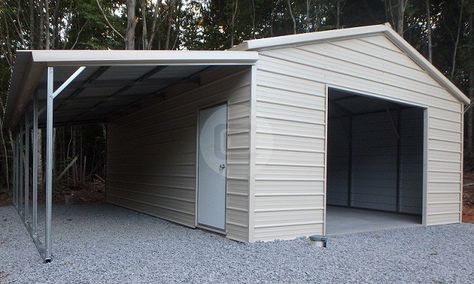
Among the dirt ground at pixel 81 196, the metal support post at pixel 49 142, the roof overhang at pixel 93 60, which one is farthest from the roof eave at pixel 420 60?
the dirt ground at pixel 81 196

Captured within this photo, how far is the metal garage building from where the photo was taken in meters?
5.11

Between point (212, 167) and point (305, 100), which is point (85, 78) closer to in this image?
point (212, 167)

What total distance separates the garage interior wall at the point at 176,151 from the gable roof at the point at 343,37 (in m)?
0.35

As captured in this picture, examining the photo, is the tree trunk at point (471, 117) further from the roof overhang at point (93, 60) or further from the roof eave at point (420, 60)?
the roof overhang at point (93, 60)

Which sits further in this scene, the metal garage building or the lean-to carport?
the metal garage building

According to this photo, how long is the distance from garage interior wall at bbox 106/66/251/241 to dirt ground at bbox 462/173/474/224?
6570 millimetres

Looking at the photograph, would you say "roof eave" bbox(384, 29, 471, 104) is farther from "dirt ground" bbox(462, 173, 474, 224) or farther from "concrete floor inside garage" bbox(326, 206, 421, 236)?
"dirt ground" bbox(462, 173, 474, 224)

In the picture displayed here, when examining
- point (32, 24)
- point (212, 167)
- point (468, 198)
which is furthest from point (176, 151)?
point (468, 198)

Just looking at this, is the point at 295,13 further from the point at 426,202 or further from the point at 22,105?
the point at 22,105

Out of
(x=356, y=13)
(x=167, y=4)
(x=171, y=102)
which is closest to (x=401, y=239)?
(x=171, y=102)

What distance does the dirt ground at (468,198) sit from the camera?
9.87 metres

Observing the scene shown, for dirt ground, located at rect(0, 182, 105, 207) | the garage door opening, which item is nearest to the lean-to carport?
the garage door opening

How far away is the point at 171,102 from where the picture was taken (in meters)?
7.46

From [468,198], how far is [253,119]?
8.80 metres
